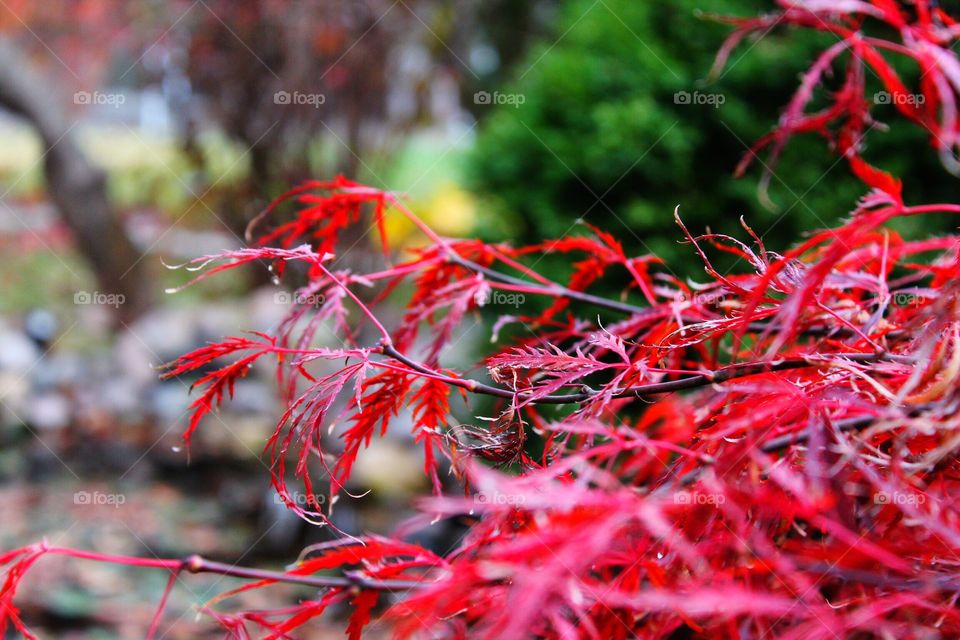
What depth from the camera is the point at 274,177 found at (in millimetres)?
3898

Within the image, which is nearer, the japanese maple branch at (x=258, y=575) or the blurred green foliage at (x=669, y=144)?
the japanese maple branch at (x=258, y=575)

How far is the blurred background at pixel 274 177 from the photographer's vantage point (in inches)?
94.0

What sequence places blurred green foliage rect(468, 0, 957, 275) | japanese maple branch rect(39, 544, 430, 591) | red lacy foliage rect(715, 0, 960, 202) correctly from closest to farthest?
japanese maple branch rect(39, 544, 430, 591)
red lacy foliage rect(715, 0, 960, 202)
blurred green foliage rect(468, 0, 957, 275)

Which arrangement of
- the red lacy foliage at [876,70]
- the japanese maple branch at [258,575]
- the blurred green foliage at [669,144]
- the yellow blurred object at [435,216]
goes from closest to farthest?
the japanese maple branch at [258,575] → the red lacy foliage at [876,70] → the blurred green foliage at [669,144] → the yellow blurred object at [435,216]

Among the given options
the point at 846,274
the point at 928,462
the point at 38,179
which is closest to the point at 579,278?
the point at 846,274

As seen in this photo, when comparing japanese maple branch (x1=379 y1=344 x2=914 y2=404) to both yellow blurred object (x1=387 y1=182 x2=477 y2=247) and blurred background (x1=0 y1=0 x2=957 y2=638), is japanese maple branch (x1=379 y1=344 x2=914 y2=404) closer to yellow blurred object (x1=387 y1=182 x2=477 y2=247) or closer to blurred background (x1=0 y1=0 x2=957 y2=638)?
blurred background (x1=0 y1=0 x2=957 y2=638)

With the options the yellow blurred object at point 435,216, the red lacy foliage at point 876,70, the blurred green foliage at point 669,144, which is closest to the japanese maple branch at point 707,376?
the red lacy foliage at point 876,70

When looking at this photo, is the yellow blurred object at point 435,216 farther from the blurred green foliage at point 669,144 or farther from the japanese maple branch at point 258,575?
the japanese maple branch at point 258,575

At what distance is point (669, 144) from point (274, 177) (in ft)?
7.13

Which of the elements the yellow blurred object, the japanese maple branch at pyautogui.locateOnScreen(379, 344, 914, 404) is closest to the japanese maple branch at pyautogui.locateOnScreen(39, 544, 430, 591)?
the japanese maple branch at pyautogui.locateOnScreen(379, 344, 914, 404)

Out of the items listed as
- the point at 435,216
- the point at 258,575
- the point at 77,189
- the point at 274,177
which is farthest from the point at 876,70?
the point at 435,216

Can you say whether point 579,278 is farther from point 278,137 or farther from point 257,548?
point 278,137

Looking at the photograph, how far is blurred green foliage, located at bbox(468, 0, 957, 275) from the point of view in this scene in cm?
233

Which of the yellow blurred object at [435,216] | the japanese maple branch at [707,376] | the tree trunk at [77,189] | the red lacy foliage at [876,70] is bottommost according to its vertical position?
the yellow blurred object at [435,216]
